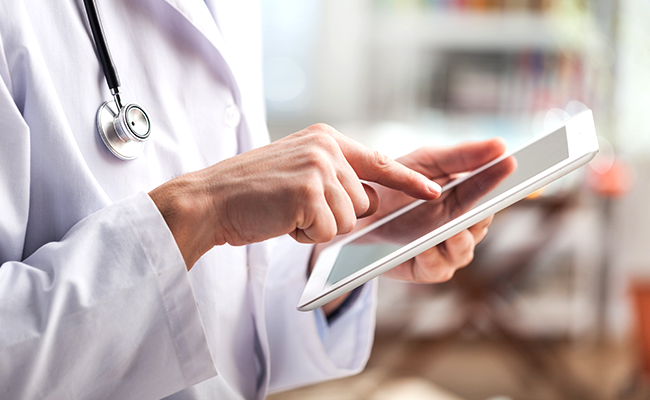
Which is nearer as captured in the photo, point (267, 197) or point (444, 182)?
point (267, 197)

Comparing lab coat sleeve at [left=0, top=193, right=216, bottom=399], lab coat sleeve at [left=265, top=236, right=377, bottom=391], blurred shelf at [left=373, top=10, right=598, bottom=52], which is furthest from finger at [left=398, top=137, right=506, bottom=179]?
blurred shelf at [left=373, top=10, right=598, bottom=52]

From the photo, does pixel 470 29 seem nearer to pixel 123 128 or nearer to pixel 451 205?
pixel 451 205

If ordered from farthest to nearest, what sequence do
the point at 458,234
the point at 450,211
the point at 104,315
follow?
the point at 458,234, the point at 450,211, the point at 104,315

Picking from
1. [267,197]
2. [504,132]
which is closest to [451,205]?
[267,197]

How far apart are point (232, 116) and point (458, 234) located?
1.12 feet

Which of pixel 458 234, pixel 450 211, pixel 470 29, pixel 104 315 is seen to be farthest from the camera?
pixel 470 29

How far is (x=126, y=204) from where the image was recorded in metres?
0.46

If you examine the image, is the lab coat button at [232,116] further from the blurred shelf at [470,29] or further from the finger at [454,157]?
the blurred shelf at [470,29]

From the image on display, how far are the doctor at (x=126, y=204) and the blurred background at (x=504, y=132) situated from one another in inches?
67.1

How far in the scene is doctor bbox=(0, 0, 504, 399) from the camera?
428 mm

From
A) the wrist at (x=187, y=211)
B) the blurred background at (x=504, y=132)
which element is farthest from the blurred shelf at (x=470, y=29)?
the wrist at (x=187, y=211)

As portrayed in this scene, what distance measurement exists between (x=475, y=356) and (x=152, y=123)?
7.37 feet

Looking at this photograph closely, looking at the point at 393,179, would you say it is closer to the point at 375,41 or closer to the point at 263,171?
the point at 263,171

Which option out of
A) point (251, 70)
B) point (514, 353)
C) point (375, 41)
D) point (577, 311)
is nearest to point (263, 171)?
point (251, 70)
